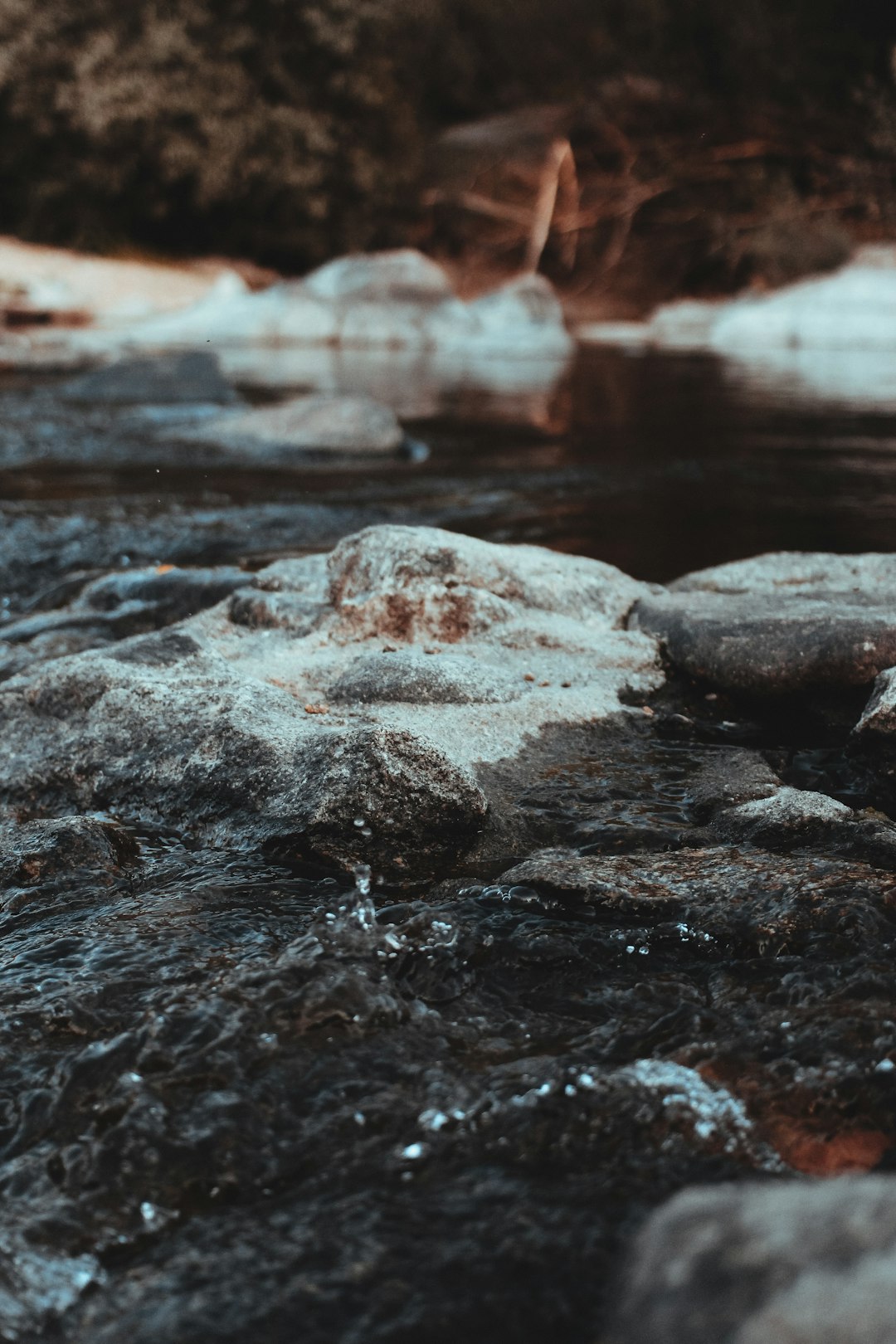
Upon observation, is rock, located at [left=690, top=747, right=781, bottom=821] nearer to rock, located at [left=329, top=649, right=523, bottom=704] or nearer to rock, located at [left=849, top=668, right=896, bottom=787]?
rock, located at [left=849, top=668, right=896, bottom=787]

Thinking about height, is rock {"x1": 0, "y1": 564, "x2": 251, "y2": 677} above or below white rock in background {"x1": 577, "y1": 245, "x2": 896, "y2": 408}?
below

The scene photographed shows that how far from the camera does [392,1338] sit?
1.45m

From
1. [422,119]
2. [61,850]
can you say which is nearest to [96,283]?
[422,119]

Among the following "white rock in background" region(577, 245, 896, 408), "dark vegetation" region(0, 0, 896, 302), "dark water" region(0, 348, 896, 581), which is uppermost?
"dark vegetation" region(0, 0, 896, 302)

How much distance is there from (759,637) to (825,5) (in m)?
25.2

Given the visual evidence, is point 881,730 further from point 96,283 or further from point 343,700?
point 96,283

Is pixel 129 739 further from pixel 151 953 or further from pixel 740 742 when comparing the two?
pixel 740 742

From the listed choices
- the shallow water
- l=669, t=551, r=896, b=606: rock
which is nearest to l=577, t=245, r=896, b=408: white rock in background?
l=669, t=551, r=896, b=606: rock

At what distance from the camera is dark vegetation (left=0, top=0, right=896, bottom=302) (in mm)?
22328

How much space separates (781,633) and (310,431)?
19.8ft

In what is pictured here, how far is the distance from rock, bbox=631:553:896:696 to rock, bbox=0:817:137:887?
1.84m

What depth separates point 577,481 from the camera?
767cm

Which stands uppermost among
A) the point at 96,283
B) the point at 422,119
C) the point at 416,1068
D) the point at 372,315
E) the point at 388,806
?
the point at 422,119

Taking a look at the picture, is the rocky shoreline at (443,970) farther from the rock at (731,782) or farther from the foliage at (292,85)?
the foliage at (292,85)
